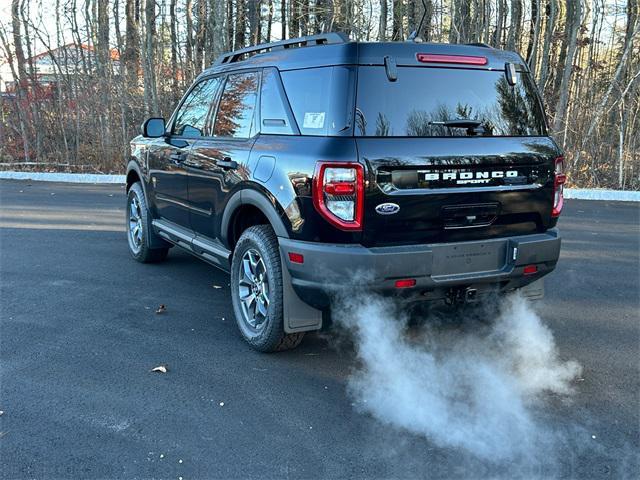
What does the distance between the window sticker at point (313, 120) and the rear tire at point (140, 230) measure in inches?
121

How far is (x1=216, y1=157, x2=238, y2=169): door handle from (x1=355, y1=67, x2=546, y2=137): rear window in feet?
3.89

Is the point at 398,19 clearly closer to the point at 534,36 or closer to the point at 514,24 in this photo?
the point at 514,24

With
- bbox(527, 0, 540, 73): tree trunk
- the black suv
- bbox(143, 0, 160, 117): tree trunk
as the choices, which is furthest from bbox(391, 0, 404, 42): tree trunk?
the black suv

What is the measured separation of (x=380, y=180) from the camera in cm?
348

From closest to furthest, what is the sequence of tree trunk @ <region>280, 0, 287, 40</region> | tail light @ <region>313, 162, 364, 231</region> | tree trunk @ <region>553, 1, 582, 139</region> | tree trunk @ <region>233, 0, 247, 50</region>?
tail light @ <region>313, 162, 364, 231</region>
tree trunk @ <region>553, 1, 582, 139</region>
tree trunk @ <region>233, 0, 247, 50</region>
tree trunk @ <region>280, 0, 287, 40</region>

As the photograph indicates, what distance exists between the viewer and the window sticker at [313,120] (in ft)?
12.0

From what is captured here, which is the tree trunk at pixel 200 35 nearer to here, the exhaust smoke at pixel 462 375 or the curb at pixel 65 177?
the curb at pixel 65 177

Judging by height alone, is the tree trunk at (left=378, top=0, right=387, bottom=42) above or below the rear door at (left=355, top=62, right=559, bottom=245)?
above

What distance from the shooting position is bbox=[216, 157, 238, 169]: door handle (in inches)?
171

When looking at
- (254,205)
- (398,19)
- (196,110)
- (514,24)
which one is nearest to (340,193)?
(254,205)

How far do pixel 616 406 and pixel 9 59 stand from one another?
18068 millimetres

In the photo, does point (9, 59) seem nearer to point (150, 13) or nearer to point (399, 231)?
point (150, 13)

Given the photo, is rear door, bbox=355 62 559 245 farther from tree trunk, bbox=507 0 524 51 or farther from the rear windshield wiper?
tree trunk, bbox=507 0 524 51

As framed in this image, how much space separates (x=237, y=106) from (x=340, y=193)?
1.65 m
